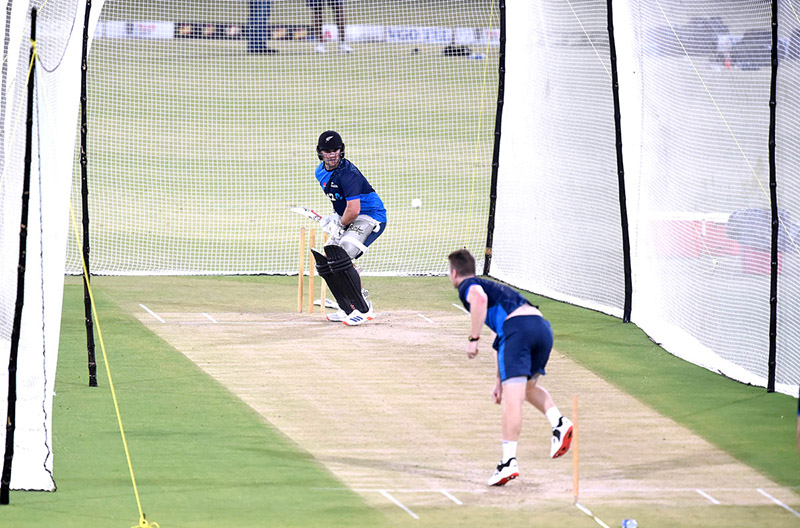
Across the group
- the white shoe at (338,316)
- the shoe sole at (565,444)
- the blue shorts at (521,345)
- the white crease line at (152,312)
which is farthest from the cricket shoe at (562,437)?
the white crease line at (152,312)

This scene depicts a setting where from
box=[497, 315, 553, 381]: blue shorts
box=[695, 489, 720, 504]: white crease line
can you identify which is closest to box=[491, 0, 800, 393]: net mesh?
box=[695, 489, 720, 504]: white crease line

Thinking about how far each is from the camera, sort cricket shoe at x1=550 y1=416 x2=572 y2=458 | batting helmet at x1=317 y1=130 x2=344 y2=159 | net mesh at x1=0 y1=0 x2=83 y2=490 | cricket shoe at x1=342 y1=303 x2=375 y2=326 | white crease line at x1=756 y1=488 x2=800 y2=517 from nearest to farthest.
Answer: white crease line at x1=756 y1=488 x2=800 y2=517 → net mesh at x1=0 y1=0 x2=83 y2=490 → cricket shoe at x1=550 y1=416 x2=572 y2=458 → batting helmet at x1=317 y1=130 x2=344 y2=159 → cricket shoe at x1=342 y1=303 x2=375 y2=326

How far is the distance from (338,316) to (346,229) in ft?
2.98

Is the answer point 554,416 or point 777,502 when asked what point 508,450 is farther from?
point 777,502

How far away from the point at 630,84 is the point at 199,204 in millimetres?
11326

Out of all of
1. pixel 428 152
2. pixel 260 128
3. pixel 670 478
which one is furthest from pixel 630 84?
pixel 260 128

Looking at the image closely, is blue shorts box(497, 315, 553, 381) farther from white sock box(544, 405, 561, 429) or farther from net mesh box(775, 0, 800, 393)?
net mesh box(775, 0, 800, 393)

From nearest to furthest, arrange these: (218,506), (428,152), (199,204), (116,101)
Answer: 1. (218,506)
2. (199,204)
3. (428,152)
4. (116,101)

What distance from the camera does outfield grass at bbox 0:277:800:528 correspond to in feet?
25.5

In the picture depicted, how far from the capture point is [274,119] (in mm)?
30984

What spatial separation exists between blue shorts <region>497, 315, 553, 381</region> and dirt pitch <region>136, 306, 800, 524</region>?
73 centimetres

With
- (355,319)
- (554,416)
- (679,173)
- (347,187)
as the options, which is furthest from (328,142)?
(554,416)

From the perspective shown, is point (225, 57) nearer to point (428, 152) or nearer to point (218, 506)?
point (428, 152)

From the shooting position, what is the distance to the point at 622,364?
12.3 m
